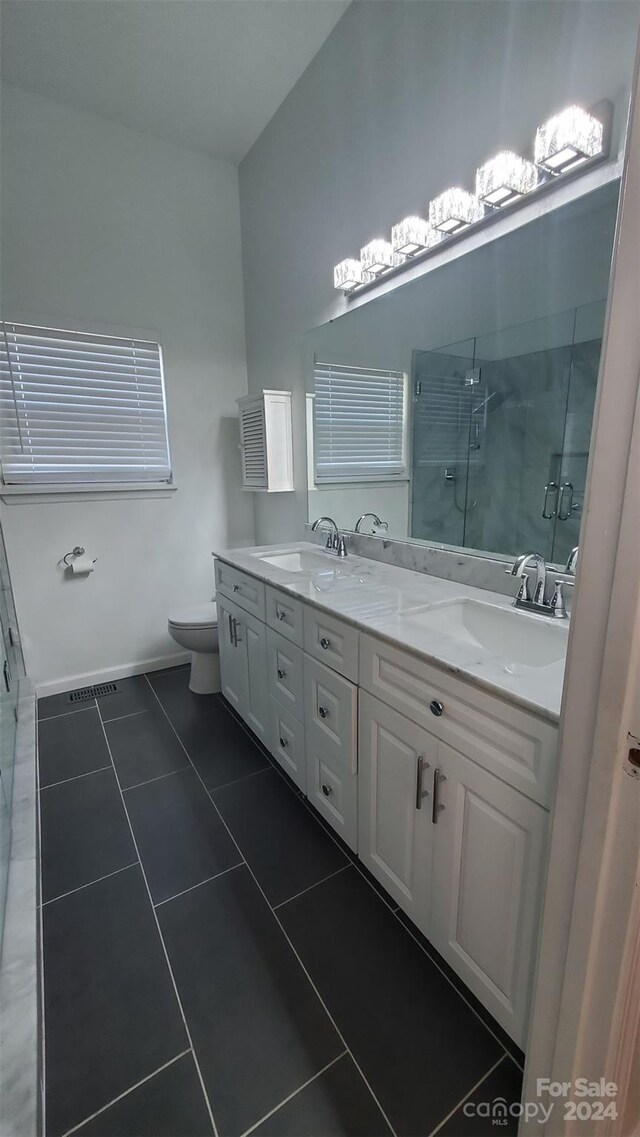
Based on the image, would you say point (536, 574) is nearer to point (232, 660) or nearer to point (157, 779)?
point (232, 660)

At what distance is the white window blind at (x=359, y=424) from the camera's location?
6.54ft

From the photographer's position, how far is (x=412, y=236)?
1.69 meters

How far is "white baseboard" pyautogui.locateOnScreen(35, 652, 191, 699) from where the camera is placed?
2695mm

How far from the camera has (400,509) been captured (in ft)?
6.55

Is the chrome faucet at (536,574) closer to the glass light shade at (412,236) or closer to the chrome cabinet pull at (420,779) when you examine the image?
the chrome cabinet pull at (420,779)

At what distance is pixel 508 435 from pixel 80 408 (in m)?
2.25

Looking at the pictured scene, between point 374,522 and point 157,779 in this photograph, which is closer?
point 157,779

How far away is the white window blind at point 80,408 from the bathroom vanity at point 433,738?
1.40 m

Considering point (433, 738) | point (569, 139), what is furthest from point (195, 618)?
point (569, 139)

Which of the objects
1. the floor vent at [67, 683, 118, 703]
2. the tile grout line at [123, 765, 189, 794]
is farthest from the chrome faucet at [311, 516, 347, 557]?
the floor vent at [67, 683, 118, 703]

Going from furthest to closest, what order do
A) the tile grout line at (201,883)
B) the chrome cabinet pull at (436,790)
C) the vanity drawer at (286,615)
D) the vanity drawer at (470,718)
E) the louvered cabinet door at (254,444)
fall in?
the louvered cabinet door at (254,444)
the vanity drawer at (286,615)
the tile grout line at (201,883)
the chrome cabinet pull at (436,790)
the vanity drawer at (470,718)

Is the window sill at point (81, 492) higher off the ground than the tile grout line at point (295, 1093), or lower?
higher

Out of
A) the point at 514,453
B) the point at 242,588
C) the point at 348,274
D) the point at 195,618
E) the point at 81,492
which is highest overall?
the point at 348,274

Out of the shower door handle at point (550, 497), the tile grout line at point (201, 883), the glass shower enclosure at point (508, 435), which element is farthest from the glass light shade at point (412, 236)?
the tile grout line at point (201, 883)
